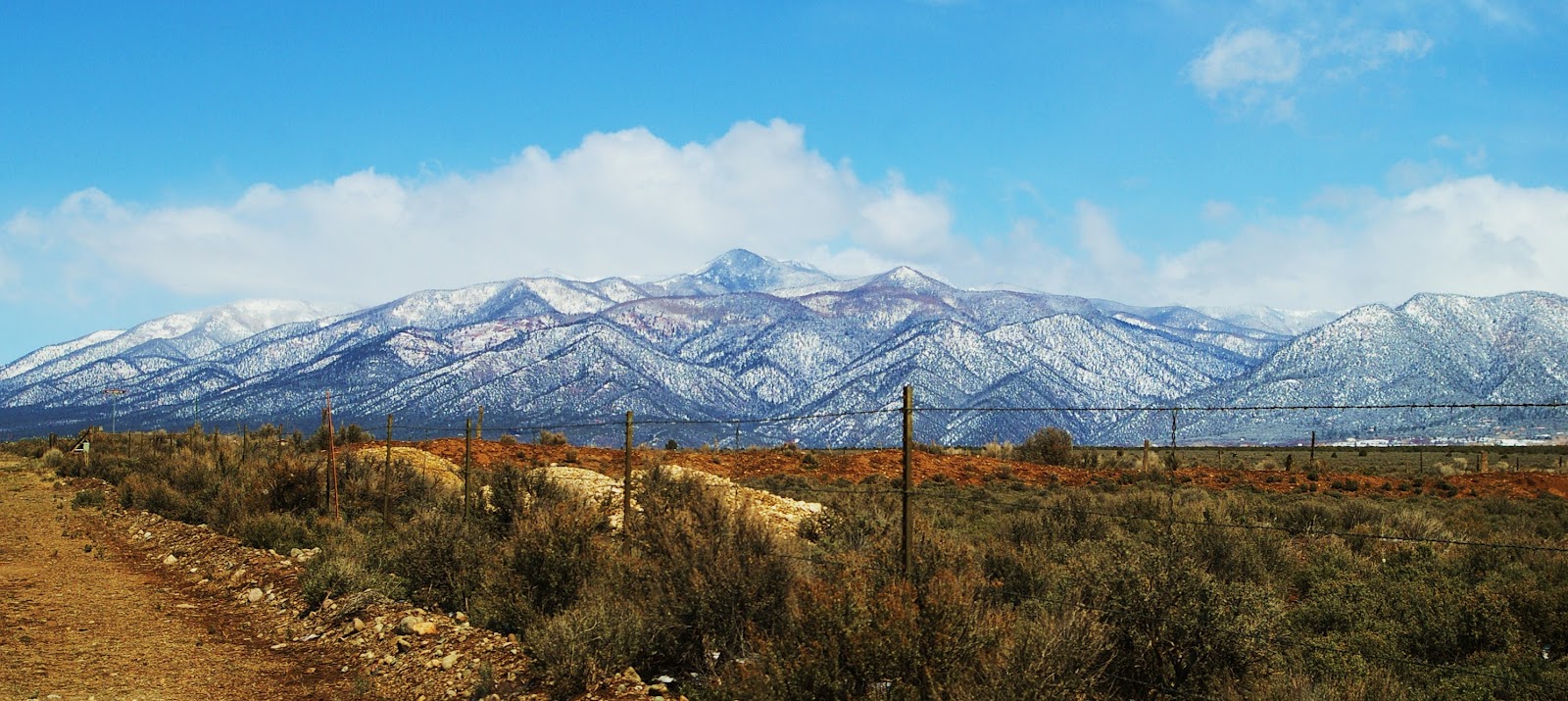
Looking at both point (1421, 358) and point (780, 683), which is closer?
point (780, 683)

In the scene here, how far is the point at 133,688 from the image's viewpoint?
10.5 m

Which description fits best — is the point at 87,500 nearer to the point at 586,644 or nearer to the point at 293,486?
the point at 293,486

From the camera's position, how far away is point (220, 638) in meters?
13.1

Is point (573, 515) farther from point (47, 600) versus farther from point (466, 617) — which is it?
point (47, 600)

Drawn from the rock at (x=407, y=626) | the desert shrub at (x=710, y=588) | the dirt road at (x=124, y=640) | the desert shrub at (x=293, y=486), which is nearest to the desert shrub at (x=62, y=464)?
the desert shrub at (x=293, y=486)

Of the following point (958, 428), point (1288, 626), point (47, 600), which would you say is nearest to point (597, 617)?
point (1288, 626)

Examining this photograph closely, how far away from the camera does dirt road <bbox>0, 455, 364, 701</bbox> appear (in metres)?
10.7

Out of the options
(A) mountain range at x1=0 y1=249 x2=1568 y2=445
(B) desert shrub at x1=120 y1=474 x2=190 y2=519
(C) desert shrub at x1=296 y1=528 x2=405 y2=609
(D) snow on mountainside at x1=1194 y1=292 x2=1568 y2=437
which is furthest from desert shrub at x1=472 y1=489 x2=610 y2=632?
(D) snow on mountainside at x1=1194 y1=292 x2=1568 y2=437

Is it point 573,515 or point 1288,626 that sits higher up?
point 573,515

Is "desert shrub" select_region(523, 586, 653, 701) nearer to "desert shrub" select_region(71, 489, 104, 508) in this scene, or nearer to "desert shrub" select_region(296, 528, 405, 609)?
"desert shrub" select_region(296, 528, 405, 609)

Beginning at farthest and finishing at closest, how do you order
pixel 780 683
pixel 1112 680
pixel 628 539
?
1. pixel 628 539
2. pixel 1112 680
3. pixel 780 683

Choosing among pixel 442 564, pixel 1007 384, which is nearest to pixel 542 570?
pixel 442 564

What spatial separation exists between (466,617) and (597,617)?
10.8 ft

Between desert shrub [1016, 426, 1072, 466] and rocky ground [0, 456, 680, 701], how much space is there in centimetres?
4076
